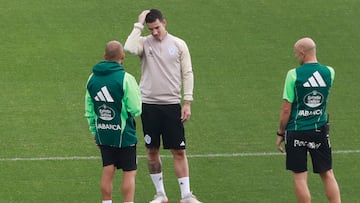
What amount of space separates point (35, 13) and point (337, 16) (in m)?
5.46

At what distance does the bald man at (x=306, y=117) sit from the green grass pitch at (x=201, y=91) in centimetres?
100

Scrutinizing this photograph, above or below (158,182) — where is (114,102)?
above

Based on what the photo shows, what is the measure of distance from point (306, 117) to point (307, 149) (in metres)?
0.36

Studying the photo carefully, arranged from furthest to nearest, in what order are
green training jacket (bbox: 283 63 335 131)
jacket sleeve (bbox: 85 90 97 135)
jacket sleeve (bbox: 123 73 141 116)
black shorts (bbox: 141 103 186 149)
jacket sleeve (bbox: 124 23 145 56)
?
black shorts (bbox: 141 103 186 149), jacket sleeve (bbox: 124 23 145 56), jacket sleeve (bbox: 85 90 97 135), jacket sleeve (bbox: 123 73 141 116), green training jacket (bbox: 283 63 335 131)

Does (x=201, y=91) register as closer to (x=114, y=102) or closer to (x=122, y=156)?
(x=122, y=156)

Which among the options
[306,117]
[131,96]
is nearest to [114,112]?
[131,96]

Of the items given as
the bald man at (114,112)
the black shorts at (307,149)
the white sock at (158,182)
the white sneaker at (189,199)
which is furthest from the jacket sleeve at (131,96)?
the black shorts at (307,149)

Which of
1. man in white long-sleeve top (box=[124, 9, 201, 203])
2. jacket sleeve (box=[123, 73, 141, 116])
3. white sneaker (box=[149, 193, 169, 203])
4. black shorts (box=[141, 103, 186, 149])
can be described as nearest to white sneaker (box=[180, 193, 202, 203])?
man in white long-sleeve top (box=[124, 9, 201, 203])

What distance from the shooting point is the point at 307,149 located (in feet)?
33.6

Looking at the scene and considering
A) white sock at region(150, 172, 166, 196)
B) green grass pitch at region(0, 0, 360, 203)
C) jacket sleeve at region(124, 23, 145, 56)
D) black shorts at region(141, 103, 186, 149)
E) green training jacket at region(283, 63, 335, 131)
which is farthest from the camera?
green grass pitch at region(0, 0, 360, 203)

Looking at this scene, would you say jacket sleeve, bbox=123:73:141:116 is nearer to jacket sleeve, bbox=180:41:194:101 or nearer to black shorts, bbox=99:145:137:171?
black shorts, bbox=99:145:137:171

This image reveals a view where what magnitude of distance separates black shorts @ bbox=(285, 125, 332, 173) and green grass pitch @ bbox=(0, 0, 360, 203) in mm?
1031

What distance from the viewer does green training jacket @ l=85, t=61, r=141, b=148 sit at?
10.0 metres

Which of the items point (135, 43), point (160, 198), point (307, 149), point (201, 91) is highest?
point (135, 43)
